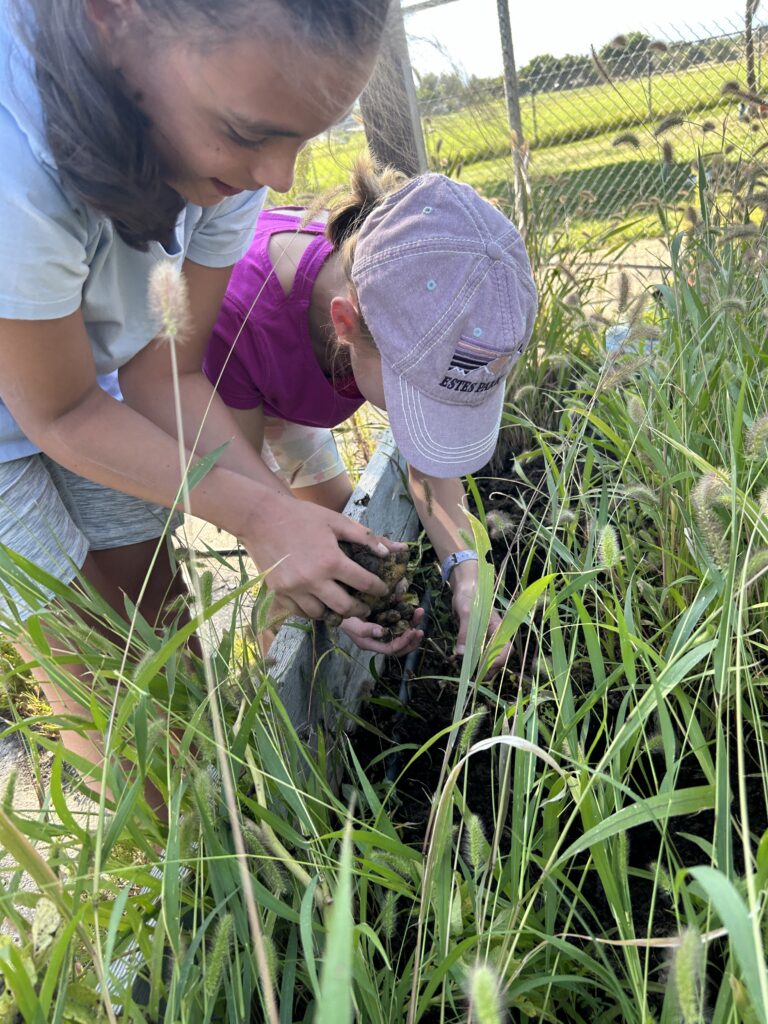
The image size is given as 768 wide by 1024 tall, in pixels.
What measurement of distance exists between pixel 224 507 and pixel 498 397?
0.57 metres

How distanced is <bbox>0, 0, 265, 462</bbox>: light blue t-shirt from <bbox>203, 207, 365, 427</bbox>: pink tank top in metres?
0.42

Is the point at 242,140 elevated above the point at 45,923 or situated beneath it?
elevated above

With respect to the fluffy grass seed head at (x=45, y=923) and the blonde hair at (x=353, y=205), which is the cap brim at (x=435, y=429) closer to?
the blonde hair at (x=353, y=205)

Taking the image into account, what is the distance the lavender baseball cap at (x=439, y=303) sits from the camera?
1353 millimetres

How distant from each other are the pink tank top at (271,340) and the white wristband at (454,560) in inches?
19.5

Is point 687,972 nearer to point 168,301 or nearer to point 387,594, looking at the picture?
point 168,301

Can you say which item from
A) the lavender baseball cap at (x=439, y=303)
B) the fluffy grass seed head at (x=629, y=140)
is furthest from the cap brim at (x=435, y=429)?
the fluffy grass seed head at (x=629, y=140)

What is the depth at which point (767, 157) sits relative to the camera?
2.23 metres

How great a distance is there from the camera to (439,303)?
1.35m

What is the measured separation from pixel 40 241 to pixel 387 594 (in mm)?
693

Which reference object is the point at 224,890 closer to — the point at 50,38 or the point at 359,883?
the point at 359,883

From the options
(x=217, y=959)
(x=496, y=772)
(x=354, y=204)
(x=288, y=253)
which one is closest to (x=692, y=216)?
(x=354, y=204)

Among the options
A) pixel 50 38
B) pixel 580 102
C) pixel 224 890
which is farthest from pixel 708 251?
pixel 580 102

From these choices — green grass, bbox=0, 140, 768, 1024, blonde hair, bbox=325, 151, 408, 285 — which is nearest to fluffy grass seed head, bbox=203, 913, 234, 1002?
green grass, bbox=0, 140, 768, 1024
